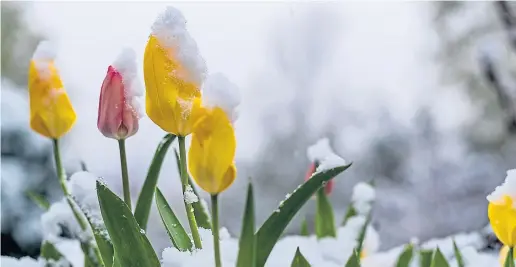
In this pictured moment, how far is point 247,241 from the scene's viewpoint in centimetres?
37

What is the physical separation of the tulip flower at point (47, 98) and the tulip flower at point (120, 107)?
2.5 inches

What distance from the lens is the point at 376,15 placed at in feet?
15.6

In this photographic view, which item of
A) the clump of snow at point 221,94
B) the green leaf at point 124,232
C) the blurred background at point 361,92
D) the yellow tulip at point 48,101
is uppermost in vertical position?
the blurred background at point 361,92

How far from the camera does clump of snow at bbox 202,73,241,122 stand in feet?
1.22

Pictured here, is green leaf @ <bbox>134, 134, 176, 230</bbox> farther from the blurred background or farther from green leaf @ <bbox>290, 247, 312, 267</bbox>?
the blurred background

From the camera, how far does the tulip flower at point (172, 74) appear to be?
0.39 metres

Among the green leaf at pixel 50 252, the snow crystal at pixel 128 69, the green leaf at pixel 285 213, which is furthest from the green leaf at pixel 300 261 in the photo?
the green leaf at pixel 50 252

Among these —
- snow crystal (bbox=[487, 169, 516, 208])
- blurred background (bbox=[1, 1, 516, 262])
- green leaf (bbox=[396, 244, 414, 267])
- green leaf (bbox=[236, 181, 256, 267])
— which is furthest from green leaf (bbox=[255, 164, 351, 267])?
blurred background (bbox=[1, 1, 516, 262])

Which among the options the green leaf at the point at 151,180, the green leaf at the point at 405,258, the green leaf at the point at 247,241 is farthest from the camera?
the green leaf at the point at 405,258

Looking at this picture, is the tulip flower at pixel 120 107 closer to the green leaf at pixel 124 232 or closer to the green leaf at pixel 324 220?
the green leaf at pixel 124 232

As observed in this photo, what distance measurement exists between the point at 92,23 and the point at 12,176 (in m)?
3.09

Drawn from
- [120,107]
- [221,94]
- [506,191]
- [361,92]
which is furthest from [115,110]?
[361,92]

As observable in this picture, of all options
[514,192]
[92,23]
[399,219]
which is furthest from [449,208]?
[514,192]

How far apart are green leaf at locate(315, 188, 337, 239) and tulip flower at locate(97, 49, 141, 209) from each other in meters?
0.38
